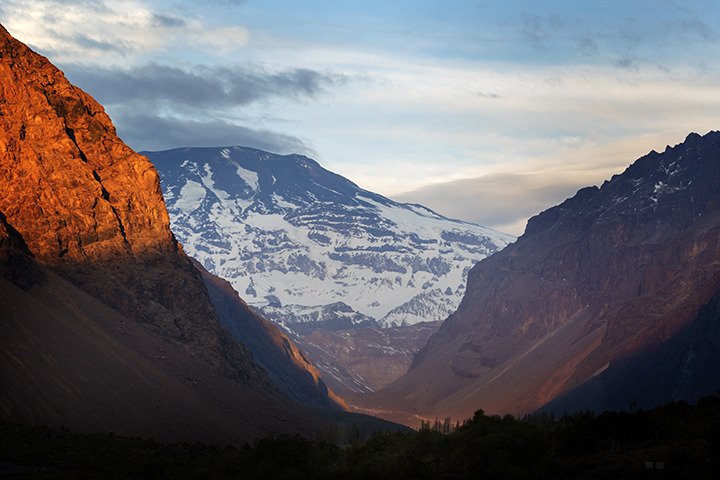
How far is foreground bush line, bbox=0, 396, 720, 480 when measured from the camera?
36000 mm

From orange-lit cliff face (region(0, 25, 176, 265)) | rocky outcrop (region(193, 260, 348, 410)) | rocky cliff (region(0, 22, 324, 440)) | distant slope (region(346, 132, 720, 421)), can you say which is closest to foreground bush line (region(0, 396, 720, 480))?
rocky cliff (region(0, 22, 324, 440))

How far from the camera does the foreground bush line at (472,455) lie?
118 feet

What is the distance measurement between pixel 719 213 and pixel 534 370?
1848 inches

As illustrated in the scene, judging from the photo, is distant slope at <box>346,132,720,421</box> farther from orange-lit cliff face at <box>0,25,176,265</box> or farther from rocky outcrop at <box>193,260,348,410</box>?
orange-lit cliff face at <box>0,25,176,265</box>

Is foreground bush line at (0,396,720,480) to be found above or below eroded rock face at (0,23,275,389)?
below

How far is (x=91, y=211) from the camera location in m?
87.2

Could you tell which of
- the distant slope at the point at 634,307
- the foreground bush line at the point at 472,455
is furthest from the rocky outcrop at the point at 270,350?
the foreground bush line at the point at 472,455

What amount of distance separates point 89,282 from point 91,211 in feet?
30.4

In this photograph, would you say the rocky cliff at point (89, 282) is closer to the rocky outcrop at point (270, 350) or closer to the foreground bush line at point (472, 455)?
the foreground bush line at point (472, 455)

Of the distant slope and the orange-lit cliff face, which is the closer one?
the orange-lit cliff face

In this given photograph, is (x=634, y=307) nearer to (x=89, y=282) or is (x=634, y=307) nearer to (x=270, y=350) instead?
(x=270, y=350)

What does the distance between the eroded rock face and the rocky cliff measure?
0.50ft

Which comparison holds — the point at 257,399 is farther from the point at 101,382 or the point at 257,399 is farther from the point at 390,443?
the point at 390,443

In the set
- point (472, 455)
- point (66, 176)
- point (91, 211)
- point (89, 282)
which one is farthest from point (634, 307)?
point (472, 455)
